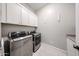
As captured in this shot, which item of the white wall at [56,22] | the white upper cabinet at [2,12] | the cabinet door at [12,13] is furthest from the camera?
the white wall at [56,22]

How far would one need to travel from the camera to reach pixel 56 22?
3.72 m

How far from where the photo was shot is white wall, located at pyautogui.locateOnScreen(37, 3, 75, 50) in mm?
3062

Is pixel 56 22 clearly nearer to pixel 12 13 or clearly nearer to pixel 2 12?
pixel 12 13

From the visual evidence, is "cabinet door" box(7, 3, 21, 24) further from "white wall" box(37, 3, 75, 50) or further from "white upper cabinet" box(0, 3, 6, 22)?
"white wall" box(37, 3, 75, 50)

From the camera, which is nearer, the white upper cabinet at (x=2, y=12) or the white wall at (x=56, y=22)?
the white upper cabinet at (x=2, y=12)

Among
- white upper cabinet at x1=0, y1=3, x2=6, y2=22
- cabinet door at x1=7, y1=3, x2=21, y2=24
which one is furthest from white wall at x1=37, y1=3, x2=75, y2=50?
white upper cabinet at x1=0, y1=3, x2=6, y2=22

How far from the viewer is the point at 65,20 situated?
10.5 feet

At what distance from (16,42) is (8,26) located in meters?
0.68

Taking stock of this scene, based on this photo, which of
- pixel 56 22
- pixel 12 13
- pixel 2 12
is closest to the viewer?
pixel 2 12

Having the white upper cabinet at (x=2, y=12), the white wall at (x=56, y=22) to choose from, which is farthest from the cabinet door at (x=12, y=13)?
the white wall at (x=56, y=22)

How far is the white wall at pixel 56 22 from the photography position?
3.06 m

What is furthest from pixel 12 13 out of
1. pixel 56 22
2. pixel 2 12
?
pixel 56 22

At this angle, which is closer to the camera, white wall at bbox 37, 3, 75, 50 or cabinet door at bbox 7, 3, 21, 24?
cabinet door at bbox 7, 3, 21, 24

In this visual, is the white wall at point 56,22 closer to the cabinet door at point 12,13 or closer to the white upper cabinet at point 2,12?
the cabinet door at point 12,13
